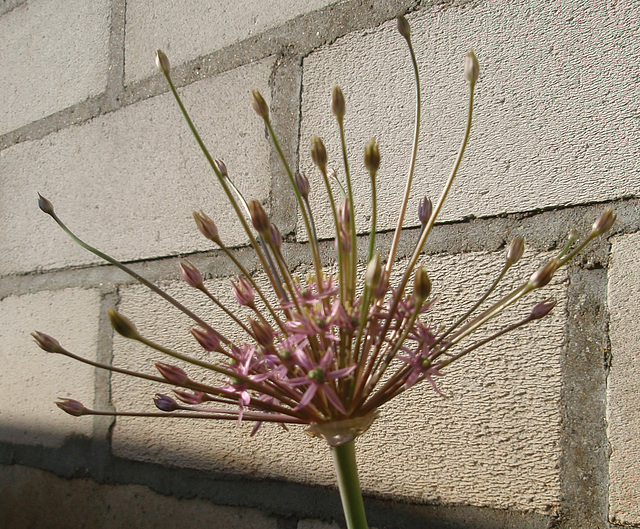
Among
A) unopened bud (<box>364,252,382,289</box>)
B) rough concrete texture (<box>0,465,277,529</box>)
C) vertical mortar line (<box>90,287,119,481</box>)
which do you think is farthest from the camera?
vertical mortar line (<box>90,287,119,481</box>)

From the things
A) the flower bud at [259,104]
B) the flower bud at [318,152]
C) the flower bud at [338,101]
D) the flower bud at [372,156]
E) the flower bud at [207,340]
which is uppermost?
the flower bud at [338,101]

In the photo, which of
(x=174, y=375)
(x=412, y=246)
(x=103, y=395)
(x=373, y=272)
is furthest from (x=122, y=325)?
(x=103, y=395)

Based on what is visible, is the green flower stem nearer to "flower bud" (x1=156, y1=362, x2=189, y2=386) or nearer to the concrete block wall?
"flower bud" (x1=156, y1=362, x2=189, y2=386)

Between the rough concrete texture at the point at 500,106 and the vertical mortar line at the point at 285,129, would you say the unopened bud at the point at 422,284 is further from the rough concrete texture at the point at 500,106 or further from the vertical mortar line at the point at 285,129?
the vertical mortar line at the point at 285,129

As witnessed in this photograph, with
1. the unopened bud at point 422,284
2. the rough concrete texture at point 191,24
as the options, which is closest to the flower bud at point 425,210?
the unopened bud at point 422,284

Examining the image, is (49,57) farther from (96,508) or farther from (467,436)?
(467,436)

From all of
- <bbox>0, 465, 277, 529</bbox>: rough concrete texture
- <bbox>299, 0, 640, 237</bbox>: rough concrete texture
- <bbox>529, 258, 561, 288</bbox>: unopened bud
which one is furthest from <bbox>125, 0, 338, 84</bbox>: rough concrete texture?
<bbox>0, 465, 277, 529</bbox>: rough concrete texture
